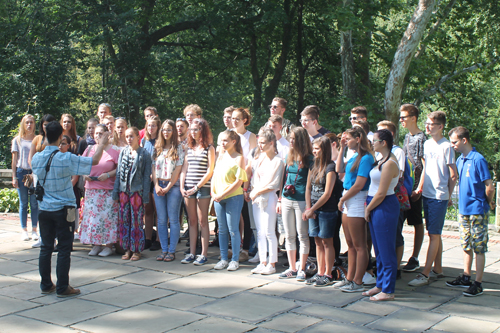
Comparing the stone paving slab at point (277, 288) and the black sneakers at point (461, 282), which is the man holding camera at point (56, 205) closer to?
the stone paving slab at point (277, 288)

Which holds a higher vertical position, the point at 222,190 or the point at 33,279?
the point at 222,190

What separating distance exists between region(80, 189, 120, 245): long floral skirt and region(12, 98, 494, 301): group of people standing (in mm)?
14

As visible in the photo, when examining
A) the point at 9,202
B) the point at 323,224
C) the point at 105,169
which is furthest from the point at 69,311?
the point at 9,202

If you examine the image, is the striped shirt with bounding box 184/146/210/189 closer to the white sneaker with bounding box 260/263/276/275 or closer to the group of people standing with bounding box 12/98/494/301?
the group of people standing with bounding box 12/98/494/301

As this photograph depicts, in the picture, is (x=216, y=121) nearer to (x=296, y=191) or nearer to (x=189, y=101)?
(x=189, y=101)

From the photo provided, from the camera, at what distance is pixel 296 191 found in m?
5.87

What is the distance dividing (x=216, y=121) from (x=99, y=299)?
502 inches

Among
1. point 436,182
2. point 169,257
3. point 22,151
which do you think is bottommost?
point 169,257

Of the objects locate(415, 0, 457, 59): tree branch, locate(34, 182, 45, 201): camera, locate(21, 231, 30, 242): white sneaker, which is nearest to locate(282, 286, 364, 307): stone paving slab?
locate(34, 182, 45, 201): camera

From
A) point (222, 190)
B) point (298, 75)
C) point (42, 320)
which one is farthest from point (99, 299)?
point (298, 75)

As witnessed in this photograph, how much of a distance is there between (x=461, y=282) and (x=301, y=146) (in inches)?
92.5

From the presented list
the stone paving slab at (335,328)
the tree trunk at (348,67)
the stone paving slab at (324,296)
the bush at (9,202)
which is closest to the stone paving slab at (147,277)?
the stone paving slab at (324,296)

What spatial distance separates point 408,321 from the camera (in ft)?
14.8

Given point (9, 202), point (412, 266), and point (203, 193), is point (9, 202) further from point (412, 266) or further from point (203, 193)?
point (412, 266)
